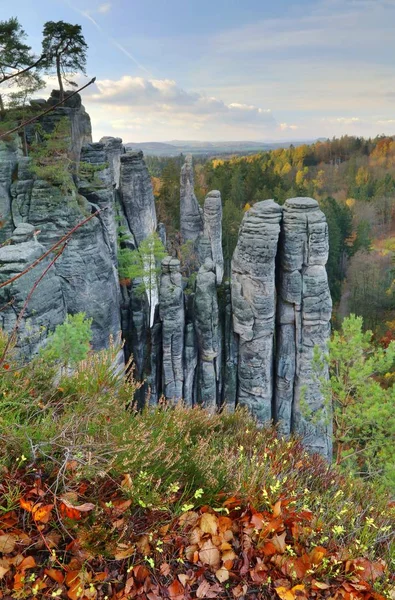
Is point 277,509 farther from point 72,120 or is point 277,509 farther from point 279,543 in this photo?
point 72,120

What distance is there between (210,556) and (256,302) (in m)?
12.7

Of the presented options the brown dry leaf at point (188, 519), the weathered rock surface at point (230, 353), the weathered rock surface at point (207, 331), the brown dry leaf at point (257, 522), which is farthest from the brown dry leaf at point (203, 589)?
the weathered rock surface at point (230, 353)

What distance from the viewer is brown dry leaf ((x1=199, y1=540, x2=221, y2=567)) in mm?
2787

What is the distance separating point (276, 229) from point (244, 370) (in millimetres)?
5785

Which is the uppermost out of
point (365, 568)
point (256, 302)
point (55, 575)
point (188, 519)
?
point (55, 575)

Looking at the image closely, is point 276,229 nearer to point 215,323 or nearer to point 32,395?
point 215,323

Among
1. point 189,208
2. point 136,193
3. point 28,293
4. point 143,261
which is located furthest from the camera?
point 189,208

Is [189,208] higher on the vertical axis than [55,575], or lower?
higher

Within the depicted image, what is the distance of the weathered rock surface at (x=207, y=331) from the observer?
1577cm

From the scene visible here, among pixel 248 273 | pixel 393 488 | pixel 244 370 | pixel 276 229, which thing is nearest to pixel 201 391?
pixel 244 370

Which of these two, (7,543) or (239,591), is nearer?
(7,543)

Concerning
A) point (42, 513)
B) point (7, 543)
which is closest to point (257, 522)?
point (42, 513)

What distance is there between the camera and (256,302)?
15.2m

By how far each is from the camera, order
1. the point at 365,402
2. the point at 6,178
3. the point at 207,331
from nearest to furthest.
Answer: the point at 365,402 < the point at 6,178 < the point at 207,331
